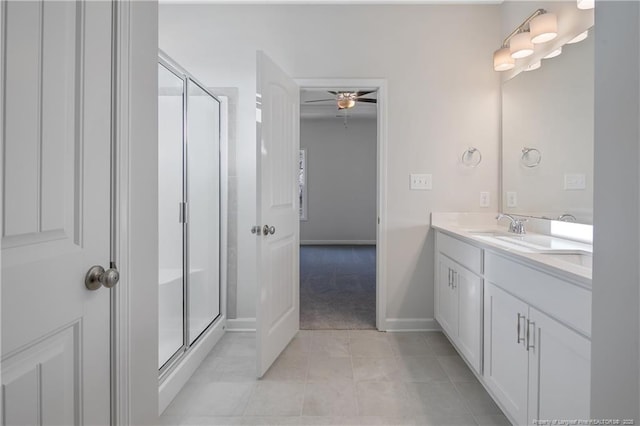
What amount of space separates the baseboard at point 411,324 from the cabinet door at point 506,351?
105 cm

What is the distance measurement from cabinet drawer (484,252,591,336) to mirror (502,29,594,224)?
25.2 inches

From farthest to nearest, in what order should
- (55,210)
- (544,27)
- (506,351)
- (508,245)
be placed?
(544,27) < (508,245) < (506,351) < (55,210)

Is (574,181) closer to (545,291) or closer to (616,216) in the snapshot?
(545,291)

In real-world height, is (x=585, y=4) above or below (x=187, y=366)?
above

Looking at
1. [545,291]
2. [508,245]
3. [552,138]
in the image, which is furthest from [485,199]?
[545,291]

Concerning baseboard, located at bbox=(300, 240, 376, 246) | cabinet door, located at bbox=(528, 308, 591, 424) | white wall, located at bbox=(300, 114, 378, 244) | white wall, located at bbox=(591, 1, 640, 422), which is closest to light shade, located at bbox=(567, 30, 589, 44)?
cabinet door, located at bbox=(528, 308, 591, 424)

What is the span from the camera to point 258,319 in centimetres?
204

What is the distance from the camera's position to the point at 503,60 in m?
2.55

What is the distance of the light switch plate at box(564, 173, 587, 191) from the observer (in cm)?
182

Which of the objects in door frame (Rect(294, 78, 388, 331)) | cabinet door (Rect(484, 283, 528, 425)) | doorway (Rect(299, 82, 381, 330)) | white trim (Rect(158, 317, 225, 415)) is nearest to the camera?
cabinet door (Rect(484, 283, 528, 425))

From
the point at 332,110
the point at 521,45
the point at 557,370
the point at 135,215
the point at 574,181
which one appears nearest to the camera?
the point at 135,215

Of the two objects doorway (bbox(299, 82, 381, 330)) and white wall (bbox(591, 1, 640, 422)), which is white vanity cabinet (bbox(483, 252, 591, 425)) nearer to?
white wall (bbox(591, 1, 640, 422))

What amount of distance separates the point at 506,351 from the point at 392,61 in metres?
2.25

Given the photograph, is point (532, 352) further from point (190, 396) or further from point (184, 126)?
point (184, 126)
